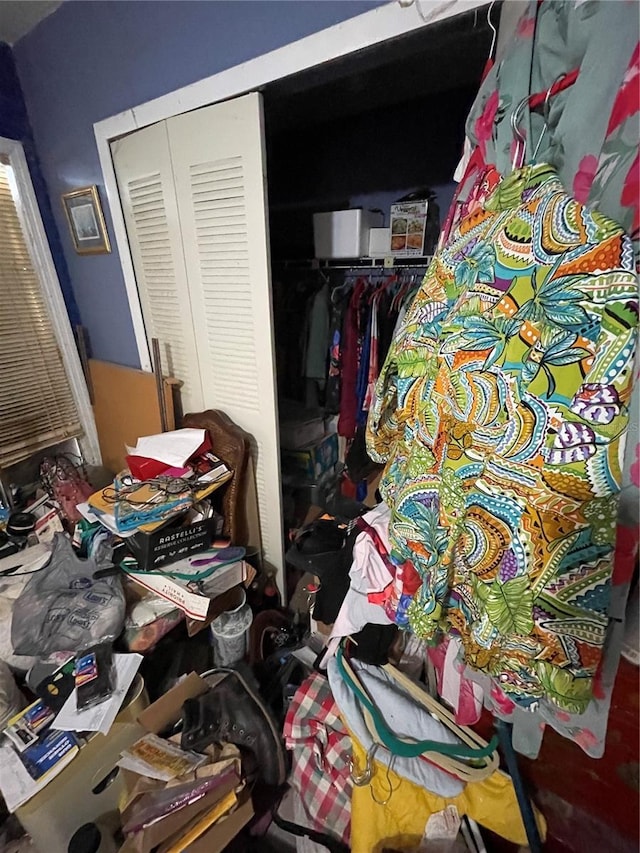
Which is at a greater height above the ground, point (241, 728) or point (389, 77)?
point (389, 77)

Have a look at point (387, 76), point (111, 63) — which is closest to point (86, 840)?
point (111, 63)

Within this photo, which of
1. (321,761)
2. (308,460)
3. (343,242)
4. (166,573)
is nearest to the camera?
(321,761)

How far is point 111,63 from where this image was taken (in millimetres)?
1242

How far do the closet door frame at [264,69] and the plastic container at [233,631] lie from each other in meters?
1.28

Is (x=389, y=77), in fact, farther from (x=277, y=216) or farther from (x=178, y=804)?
(x=178, y=804)

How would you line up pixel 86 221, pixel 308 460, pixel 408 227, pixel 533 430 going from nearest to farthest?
pixel 533 430, pixel 86 221, pixel 408 227, pixel 308 460

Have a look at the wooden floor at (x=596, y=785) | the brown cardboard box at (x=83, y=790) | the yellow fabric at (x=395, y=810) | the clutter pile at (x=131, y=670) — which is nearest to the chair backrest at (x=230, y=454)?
the clutter pile at (x=131, y=670)

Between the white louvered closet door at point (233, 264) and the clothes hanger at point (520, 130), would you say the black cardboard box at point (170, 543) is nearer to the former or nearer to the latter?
the white louvered closet door at point (233, 264)

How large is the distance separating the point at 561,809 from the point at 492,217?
115 cm

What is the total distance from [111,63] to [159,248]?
0.56m

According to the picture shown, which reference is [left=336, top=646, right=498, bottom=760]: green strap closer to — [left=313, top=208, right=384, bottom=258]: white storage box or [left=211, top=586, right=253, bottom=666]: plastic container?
[left=211, top=586, right=253, bottom=666]: plastic container

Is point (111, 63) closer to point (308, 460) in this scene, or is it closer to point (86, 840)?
point (308, 460)

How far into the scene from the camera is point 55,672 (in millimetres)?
1044

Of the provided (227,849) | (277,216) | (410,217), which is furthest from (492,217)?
(277,216)
